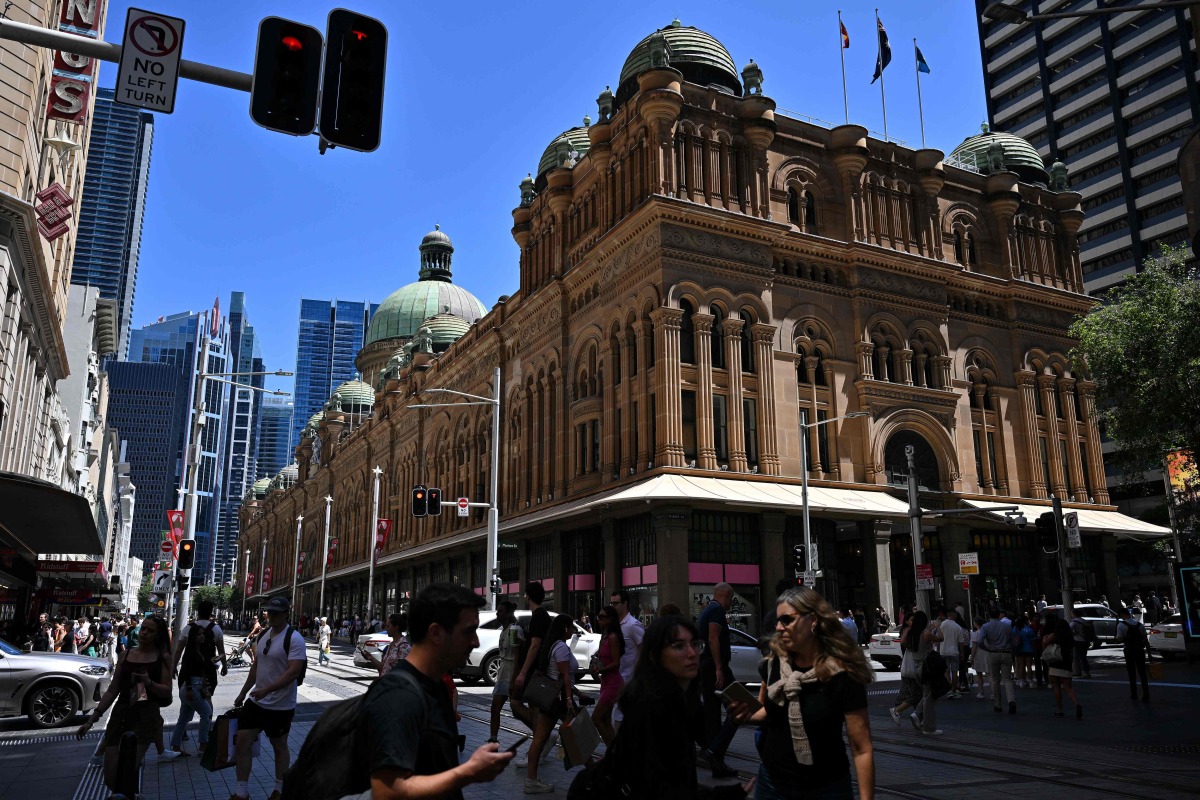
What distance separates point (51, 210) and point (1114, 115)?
262 ft

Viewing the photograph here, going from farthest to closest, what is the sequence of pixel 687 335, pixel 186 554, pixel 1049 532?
pixel 687 335 < pixel 1049 532 < pixel 186 554

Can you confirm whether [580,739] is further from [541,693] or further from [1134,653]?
[1134,653]

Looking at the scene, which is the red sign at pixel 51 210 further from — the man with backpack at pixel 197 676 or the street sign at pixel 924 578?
the street sign at pixel 924 578

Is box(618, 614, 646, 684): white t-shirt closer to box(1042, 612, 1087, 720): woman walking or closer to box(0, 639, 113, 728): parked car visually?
box(1042, 612, 1087, 720): woman walking

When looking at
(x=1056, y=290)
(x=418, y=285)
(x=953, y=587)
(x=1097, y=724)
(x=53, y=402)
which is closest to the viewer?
(x=1097, y=724)

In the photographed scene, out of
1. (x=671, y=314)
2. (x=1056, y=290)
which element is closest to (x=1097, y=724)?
(x=671, y=314)

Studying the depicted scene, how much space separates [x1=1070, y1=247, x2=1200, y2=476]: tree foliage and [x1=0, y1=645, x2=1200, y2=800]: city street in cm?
1809

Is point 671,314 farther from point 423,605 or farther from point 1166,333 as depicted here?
point 423,605

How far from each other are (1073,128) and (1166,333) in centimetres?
5692

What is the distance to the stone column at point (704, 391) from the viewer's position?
34000 mm

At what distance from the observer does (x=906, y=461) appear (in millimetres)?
39594

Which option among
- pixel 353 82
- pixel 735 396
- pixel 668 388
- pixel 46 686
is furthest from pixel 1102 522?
pixel 353 82

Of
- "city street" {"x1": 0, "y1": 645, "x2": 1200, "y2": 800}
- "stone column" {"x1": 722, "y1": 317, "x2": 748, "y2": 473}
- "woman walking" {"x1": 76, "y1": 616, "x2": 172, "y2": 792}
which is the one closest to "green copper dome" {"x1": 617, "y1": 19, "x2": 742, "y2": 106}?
"stone column" {"x1": 722, "y1": 317, "x2": 748, "y2": 473}

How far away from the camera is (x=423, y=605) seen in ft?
12.0
